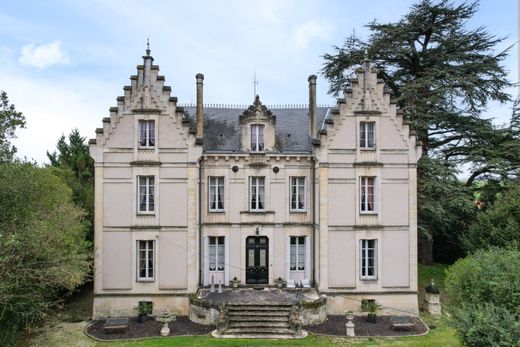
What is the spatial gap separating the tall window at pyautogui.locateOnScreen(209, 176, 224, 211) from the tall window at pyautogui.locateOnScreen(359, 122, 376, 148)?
822 centimetres

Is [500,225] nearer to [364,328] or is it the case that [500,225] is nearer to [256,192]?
[364,328]

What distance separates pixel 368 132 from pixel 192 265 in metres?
12.2

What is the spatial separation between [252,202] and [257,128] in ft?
14.0

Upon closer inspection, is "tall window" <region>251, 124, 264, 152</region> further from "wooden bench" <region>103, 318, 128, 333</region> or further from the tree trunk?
the tree trunk

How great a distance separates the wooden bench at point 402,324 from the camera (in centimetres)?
1867

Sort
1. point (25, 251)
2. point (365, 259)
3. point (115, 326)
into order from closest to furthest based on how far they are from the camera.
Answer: point (25, 251), point (115, 326), point (365, 259)

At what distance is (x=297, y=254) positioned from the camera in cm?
2244

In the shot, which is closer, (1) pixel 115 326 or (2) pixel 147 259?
(1) pixel 115 326

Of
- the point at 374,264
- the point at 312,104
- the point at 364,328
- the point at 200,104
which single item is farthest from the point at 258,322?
the point at 312,104

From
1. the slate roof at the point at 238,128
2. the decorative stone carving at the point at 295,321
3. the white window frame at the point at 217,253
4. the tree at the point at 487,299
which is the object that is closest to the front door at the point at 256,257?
the white window frame at the point at 217,253

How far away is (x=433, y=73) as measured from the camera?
2630cm

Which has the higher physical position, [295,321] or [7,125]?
[7,125]

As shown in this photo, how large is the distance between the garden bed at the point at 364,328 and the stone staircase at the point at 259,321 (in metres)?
1.26

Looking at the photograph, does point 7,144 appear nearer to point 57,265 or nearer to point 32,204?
point 32,204
